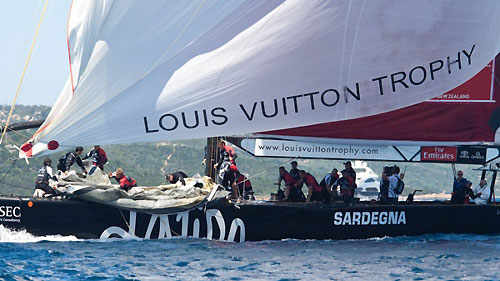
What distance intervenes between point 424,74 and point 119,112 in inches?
248

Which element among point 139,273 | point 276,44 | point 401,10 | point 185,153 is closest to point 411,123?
point 401,10

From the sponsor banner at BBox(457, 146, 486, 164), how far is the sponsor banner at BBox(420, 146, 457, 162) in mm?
110

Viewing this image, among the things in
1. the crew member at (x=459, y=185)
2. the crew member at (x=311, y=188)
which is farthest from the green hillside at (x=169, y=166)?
the crew member at (x=311, y=188)

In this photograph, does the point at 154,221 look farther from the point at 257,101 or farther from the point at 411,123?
the point at 411,123

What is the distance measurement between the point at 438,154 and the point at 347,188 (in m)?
2.27

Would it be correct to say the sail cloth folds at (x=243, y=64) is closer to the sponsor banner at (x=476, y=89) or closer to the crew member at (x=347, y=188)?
the sponsor banner at (x=476, y=89)

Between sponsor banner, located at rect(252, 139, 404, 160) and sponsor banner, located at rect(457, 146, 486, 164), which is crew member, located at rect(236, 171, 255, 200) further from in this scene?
sponsor banner, located at rect(457, 146, 486, 164)

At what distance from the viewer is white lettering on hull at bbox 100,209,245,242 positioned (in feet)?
56.1

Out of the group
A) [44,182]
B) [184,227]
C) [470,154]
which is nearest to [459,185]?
[470,154]

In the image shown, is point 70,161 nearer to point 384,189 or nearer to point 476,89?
point 384,189

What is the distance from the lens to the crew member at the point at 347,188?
1870 cm

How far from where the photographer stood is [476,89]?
19.6 m

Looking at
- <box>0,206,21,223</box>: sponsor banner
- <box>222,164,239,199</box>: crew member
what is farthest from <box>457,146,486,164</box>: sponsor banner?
<box>0,206,21,223</box>: sponsor banner

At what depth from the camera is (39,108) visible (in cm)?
8369
